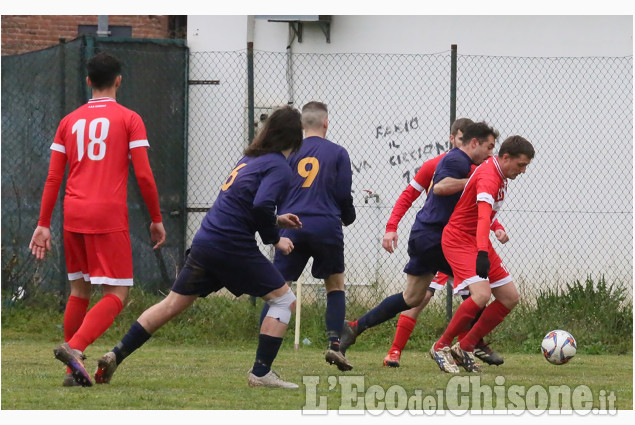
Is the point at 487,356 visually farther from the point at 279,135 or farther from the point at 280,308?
the point at 279,135

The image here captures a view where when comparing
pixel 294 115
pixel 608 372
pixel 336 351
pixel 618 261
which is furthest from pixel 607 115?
pixel 294 115

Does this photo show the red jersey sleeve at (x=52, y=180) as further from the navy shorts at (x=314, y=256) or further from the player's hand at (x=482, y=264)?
the player's hand at (x=482, y=264)

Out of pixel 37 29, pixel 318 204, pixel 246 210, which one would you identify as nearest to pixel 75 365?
pixel 246 210

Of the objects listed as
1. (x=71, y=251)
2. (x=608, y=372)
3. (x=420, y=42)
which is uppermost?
(x=420, y=42)

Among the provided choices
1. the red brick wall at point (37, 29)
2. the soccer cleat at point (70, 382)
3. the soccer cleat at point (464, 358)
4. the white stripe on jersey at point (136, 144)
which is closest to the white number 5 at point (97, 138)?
the white stripe on jersey at point (136, 144)

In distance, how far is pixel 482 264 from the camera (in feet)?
23.4

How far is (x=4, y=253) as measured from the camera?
11938mm

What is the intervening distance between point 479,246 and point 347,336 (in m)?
1.60

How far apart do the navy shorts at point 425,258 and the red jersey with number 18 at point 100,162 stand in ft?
8.02

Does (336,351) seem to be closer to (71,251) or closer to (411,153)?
(71,251)

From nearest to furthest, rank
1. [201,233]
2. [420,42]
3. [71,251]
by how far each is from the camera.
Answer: [201,233] < [71,251] < [420,42]

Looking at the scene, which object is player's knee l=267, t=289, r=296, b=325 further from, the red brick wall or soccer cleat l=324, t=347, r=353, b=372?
the red brick wall

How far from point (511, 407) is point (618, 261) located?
674cm

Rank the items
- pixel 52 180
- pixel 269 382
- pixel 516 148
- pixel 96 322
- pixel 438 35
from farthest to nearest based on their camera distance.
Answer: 1. pixel 438 35
2. pixel 516 148
3. pixel 52 180
4. pixel 96 322
5. pixel 269 382
